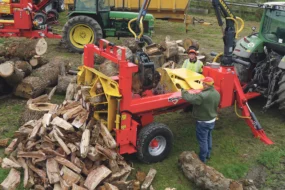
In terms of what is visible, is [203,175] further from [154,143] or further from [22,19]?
[22,19]

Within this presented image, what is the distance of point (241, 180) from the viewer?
214 inches

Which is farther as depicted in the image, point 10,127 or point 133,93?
point 10,127

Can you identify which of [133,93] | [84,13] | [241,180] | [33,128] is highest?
[84,13]

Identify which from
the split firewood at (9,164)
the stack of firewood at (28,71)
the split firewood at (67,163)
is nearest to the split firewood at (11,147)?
the split firewood at (9,164)

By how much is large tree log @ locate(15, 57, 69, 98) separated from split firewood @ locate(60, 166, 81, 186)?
343 cm

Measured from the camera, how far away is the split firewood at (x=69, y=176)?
16.9 ft

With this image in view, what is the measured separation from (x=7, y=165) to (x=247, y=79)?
17.5 feet

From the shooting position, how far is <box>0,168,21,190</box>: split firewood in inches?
208

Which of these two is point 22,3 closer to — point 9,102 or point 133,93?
point 9,102

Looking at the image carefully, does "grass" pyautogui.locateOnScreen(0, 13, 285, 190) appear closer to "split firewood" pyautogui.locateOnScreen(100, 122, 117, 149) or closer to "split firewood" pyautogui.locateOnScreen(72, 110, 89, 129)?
A: "split firewood" pyautogui.locateOnScreen(100, 122, 117, 149)

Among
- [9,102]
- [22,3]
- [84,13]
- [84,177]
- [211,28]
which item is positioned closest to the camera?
[84,177]

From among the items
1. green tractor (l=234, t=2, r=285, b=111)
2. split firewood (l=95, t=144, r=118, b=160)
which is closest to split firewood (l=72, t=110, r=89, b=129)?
split firewood (l=95, t=144, r=118, b=160)

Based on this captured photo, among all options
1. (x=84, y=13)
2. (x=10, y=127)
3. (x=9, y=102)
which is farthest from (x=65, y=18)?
(x=10, y=127)

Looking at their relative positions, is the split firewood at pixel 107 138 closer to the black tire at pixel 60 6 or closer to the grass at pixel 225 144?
the grass at pixel 225 144
